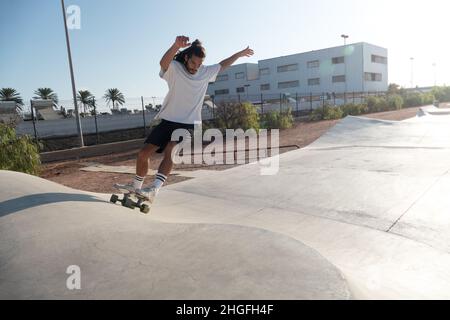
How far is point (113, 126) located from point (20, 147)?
1339 centimetres

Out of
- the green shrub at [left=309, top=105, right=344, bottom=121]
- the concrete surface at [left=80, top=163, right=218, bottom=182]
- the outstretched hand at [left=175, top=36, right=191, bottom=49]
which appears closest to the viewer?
the outstretched hand at [left=175, top=36, right=191, bottom=49]

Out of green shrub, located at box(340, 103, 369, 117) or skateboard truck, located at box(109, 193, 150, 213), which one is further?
green shrub, located at box(340, 103, 369, 117)

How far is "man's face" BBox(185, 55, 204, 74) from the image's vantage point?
3982 millimetres

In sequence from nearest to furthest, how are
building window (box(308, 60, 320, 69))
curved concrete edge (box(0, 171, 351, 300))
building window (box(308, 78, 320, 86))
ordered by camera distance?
curved concrete edge (box(0, 171, 351, 300)) < building window (box(308, 60, 320, 69)) < building window (box(308, 78, 320, 86))

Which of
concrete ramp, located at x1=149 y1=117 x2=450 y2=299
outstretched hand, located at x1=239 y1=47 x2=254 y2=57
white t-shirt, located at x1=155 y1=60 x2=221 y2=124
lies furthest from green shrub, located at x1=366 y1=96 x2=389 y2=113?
white t-shirt, located at x1=155 y1=60 x2=221 y2=124

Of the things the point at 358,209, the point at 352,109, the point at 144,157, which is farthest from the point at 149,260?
the point at 352,109

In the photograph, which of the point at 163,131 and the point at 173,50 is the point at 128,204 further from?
the point at 173,50

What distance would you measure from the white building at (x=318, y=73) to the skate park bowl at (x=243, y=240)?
4787 centimetres

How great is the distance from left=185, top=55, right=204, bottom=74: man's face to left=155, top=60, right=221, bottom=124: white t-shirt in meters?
0.05

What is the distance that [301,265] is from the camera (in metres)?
2.20

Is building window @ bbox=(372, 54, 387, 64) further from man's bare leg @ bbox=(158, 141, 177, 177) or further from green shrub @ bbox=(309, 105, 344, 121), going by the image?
man's bare leg @ bbox=(158, 141, 177, 177)

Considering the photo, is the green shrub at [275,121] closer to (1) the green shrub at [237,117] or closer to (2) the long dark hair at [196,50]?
(1) the green shrub at [237,117]

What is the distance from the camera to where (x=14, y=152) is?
24.0 feet
